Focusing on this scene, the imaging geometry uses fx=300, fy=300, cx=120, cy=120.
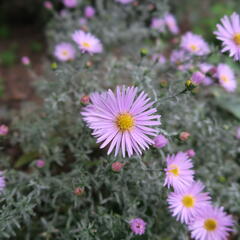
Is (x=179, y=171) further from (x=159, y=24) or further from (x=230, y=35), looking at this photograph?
(x=159, y=24)

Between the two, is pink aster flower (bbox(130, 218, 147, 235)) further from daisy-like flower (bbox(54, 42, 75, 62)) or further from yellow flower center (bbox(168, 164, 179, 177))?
daisy-like flower (bbox(54, 42, 75, 62))

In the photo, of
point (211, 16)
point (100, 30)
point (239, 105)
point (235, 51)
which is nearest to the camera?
point (235, 51)

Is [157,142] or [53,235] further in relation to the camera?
[53,235]

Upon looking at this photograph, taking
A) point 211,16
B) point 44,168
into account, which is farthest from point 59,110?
point 211,16

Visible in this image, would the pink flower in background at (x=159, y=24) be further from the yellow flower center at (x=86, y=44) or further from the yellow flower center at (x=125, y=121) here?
the yellow flower center at (x=125, y=121)

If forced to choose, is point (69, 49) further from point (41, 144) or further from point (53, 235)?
point (53, 235)

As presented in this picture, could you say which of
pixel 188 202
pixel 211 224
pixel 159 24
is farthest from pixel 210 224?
pixel 159 24

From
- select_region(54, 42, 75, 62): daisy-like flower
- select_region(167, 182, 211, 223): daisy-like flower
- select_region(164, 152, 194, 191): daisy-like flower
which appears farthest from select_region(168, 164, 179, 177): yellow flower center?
select_region(54, 42, 75, 62): daisy-like flower
